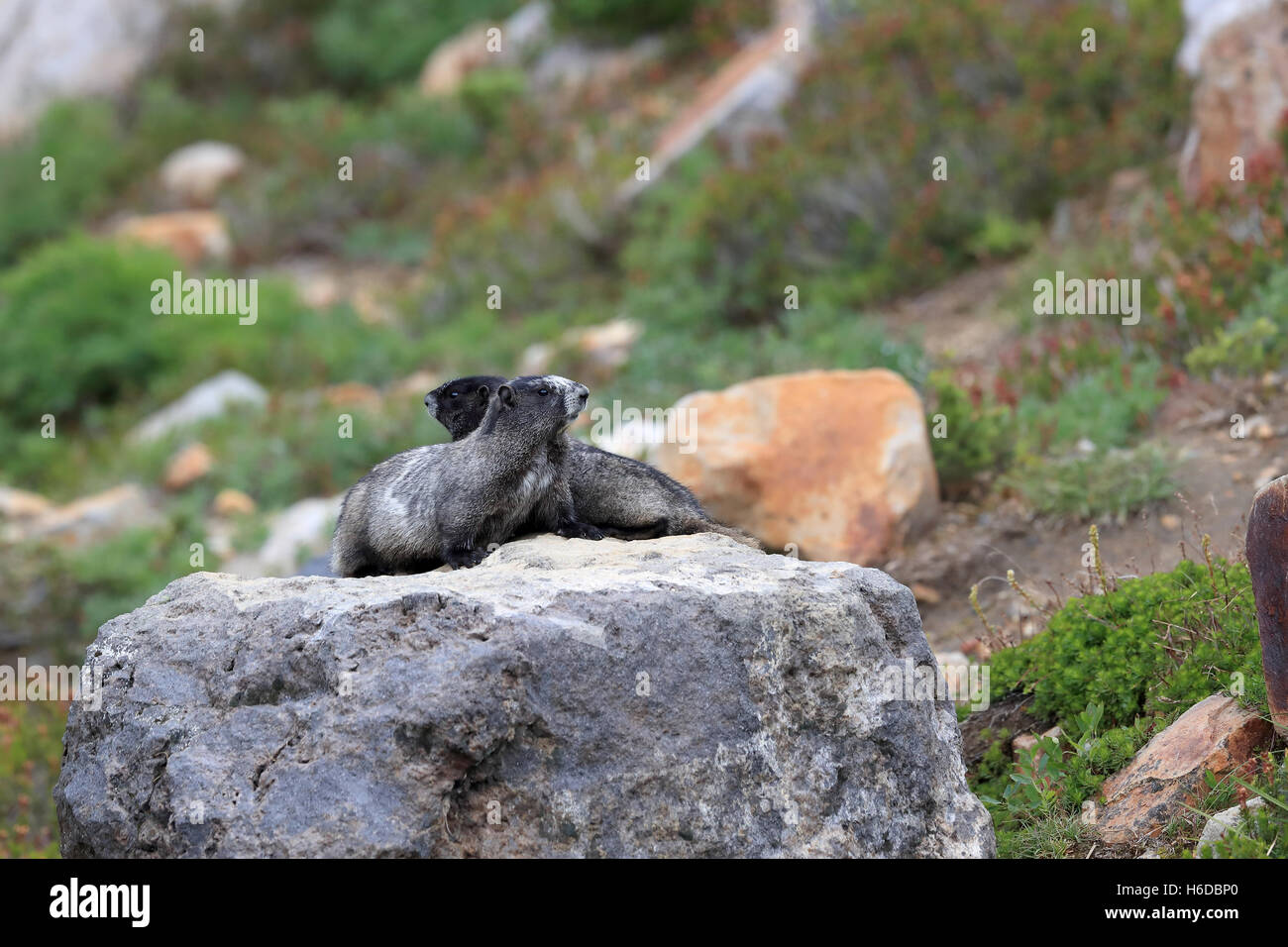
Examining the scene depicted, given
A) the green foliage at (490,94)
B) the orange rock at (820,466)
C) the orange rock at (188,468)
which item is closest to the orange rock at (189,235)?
the green foliage at (490,94)

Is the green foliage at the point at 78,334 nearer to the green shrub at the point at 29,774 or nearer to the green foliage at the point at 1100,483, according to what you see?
the green shrub at the point at 29,774

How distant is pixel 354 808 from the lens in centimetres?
405

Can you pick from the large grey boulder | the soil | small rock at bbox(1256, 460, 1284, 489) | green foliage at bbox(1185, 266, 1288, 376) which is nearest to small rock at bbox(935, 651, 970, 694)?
the soil

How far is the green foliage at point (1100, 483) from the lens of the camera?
26.2 ft

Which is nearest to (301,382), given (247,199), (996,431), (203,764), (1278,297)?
(247,199)

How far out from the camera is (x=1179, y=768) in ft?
16.5

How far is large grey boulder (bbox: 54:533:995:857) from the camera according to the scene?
13.5 feet

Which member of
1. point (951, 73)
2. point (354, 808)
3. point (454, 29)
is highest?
point (454, 29)

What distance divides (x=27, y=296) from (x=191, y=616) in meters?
13.0

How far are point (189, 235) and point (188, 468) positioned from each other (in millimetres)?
6428

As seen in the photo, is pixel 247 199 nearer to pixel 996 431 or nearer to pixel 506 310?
pixel 506 310

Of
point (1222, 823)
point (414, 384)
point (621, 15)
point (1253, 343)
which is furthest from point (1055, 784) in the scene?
point (621, 15)

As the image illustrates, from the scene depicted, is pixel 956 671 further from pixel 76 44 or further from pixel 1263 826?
pixel 76 44
